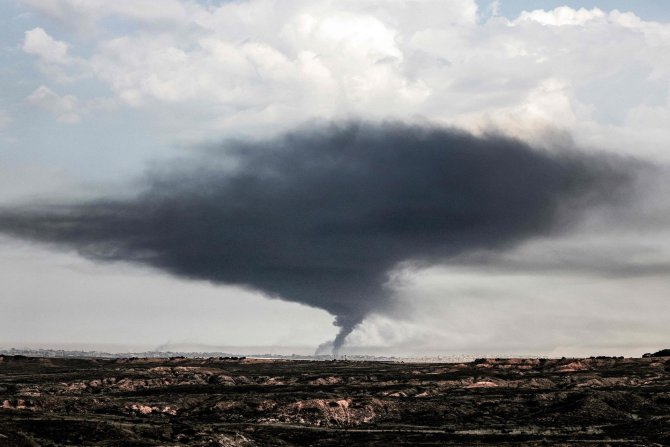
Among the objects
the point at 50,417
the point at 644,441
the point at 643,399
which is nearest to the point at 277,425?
the point at 50,417

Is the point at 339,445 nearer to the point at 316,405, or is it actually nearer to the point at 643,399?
the point at 316,405

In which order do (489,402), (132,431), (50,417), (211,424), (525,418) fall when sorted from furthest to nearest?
(489,402) < (525,418) < (211,424) < (50,417) < (132,431)

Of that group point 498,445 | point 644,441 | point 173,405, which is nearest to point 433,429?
point 498,445

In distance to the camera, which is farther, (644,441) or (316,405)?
(316,405)

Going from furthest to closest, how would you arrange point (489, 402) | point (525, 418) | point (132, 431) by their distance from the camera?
point (489, 402) < point (525, 418) < point (132, 431)

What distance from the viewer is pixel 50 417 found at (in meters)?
138

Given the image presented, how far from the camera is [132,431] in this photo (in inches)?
5069

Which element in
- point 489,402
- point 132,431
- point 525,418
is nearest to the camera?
point 132,431

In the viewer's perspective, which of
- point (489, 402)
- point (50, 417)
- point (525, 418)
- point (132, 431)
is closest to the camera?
point (132, 431)

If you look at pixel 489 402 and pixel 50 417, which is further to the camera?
pixel 489 402

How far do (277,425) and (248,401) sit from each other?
22656 mm

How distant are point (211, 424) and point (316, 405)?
83.4ft

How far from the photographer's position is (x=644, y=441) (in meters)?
134

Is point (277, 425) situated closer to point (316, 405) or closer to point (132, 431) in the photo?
point (316, 405)
